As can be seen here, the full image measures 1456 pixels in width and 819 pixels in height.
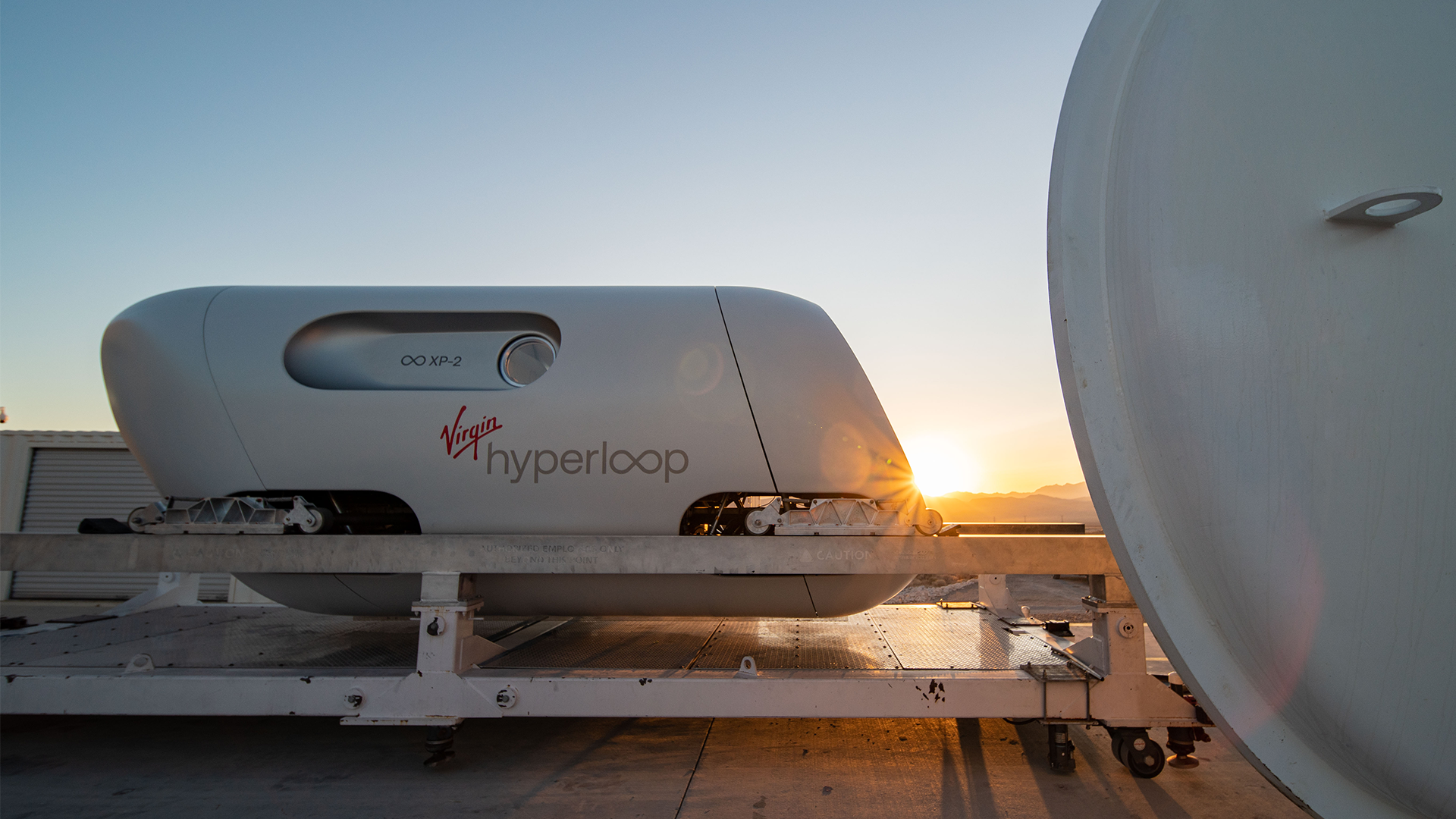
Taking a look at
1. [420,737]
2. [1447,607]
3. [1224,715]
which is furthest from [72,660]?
[1447,607]

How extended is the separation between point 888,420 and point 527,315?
179 centimetres

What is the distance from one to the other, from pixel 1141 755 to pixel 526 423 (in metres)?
2.96

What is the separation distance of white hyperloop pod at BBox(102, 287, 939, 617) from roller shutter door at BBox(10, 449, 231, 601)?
7.56 meters

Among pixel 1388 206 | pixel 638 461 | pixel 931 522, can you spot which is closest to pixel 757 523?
pixel 638 461

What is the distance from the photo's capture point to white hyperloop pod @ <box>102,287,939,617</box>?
9.73ft

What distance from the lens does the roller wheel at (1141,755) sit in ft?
9.10

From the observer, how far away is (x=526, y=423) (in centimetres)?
298

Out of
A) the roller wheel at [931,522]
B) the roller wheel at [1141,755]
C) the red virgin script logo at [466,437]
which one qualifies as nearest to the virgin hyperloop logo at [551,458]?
the red virgin script logo at [466,437]

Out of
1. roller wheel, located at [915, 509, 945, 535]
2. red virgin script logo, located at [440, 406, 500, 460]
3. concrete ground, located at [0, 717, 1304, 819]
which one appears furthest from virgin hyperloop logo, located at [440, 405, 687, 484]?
concrete ground, located at [0, 717, 1304, 819]

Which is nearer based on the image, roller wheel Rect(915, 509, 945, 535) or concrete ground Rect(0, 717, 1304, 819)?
concrete ground Rect(0, 717, 1304, 819)

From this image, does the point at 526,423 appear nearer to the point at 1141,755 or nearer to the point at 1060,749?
the point at 1060,749

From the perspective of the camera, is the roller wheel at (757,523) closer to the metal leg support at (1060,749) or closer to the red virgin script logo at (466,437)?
the red virgin script logo at (466,437)

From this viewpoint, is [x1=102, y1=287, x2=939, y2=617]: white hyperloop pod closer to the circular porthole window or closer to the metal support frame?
the circular porthole window

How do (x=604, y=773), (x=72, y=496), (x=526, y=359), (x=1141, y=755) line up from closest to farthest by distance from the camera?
(x=1141, y=755) → (x=604, y=773) → (x=526, y=359) → (x=72, y=496)
